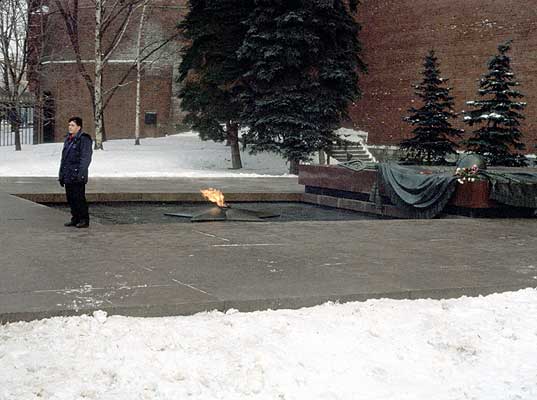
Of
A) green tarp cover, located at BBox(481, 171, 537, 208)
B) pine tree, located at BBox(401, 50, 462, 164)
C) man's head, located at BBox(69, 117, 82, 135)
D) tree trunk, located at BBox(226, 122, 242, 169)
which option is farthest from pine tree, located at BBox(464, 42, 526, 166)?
man's head, located at BBox(69, 117, 82, 135)

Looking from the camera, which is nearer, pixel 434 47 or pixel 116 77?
pixel 434 47

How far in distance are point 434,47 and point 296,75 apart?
23.8 feet

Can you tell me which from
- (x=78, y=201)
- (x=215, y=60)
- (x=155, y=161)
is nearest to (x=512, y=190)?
(x=78, y=201)

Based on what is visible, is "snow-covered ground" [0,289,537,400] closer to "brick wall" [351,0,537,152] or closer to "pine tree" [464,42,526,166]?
"pine tree" [464,42,526,166]

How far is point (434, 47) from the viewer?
28047 mm

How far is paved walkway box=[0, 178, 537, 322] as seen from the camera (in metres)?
5.58

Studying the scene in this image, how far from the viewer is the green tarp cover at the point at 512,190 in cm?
1202

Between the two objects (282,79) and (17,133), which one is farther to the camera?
(17,133)

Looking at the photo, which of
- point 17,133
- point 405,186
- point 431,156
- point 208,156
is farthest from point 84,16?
point 405,186

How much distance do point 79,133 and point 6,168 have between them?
15101 millimetres

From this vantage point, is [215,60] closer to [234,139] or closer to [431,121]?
[234,139]

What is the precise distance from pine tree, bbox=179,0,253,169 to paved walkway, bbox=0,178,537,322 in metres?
13.7

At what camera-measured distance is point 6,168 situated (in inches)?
926

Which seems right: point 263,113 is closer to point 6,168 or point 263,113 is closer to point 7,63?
point 6,168
